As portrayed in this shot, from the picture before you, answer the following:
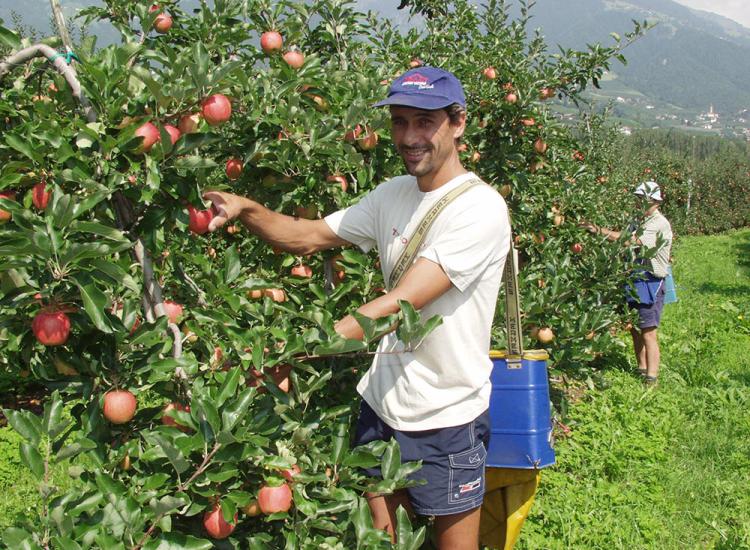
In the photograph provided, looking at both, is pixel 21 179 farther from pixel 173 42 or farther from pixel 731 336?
pixel 731 336

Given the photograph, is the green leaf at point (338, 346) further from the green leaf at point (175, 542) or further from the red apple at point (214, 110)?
the red apple at point (214, 110)

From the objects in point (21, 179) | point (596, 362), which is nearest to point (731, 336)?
point (596, 362)

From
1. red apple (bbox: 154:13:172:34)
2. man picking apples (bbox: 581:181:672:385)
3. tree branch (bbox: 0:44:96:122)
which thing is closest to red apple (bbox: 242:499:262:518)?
tree branch (bbox: 0:44:96:122)

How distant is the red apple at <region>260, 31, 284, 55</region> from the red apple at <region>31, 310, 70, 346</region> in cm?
142

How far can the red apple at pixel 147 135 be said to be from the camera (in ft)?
4.54

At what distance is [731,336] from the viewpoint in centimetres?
732

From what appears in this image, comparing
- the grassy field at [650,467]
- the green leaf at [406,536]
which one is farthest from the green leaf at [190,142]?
the grassy field at [650,467]

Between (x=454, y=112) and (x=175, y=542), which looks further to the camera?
(x=454, y=112)

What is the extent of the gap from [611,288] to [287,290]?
94.8 inches

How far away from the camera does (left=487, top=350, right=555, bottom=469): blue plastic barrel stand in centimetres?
219

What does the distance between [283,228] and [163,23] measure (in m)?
0.99

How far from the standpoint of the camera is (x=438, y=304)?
74.1 inches

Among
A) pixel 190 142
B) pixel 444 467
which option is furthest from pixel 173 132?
pixel 444 467

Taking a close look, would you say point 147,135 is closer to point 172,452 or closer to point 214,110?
point 214,110
